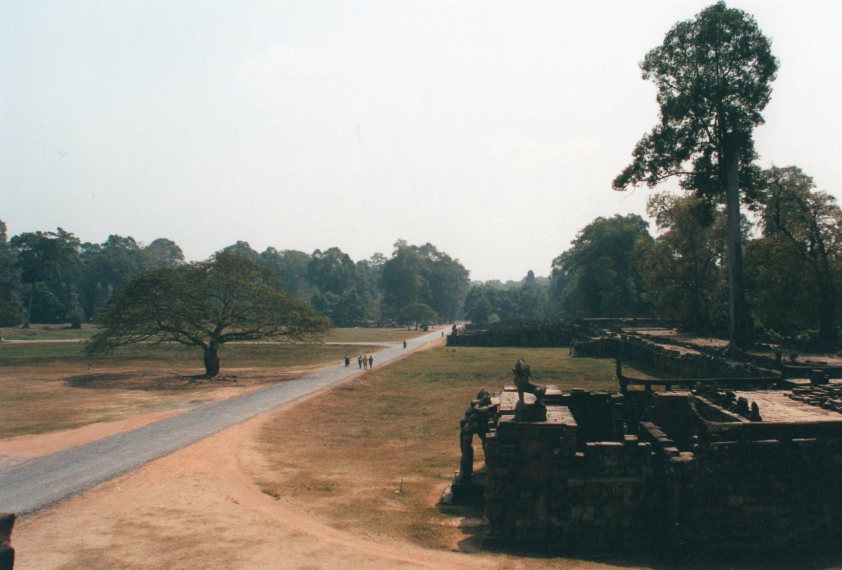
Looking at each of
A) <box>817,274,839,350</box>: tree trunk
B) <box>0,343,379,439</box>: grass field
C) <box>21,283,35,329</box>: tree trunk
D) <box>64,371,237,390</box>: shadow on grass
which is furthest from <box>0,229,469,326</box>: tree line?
<box>817,274,839,350</box>: tree trunk

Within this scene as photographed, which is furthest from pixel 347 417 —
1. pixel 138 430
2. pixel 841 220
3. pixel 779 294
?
pixel 841 220

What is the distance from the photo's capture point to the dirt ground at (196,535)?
33.6 feet

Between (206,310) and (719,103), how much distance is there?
34.1 m

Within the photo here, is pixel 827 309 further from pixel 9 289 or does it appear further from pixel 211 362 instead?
pixel 9 289

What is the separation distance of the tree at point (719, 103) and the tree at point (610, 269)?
1709 inches

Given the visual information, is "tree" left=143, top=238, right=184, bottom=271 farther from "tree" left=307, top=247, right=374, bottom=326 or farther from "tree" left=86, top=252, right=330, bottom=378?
"tree" left=86, top=252, right=330, bottom=378

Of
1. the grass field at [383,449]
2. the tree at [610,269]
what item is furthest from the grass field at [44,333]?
the tree at [610,269]

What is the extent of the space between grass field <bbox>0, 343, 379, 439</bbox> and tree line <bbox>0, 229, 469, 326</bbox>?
43.1 feet

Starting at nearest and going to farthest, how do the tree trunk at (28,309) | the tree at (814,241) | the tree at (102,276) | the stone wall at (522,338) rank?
1. the tree at (814,241)
2. the stone wall at (522,338)
3. the tree trunk at (28,309)
4. the tree at (102,276)

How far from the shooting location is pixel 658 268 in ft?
171

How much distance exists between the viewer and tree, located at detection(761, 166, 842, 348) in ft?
104

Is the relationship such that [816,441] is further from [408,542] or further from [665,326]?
[665,326]

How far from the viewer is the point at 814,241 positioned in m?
32.3

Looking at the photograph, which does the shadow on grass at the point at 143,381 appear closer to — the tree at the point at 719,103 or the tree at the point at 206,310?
the tree at the point at 206,310
